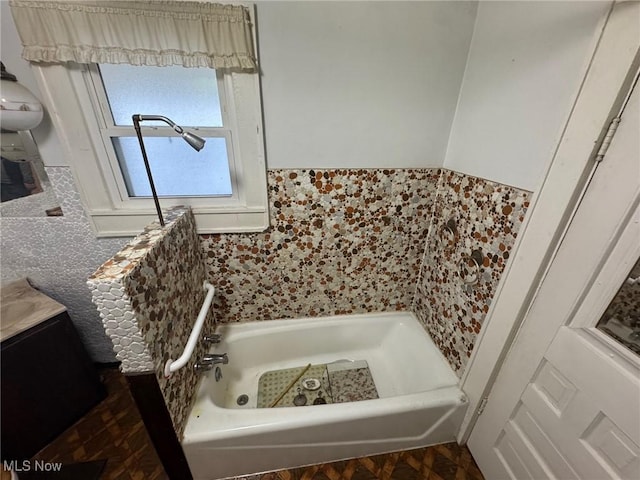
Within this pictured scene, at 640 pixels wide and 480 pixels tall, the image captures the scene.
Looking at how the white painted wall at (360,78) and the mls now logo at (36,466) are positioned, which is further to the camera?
the mls now logo at (36,466)

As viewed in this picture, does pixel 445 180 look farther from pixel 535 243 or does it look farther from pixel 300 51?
pixel 300 51

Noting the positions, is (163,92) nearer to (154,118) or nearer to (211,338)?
(154,118)

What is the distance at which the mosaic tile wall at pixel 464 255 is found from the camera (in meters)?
0.94

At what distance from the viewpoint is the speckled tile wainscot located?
4.11 feet

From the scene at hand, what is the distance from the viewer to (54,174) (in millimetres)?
1099

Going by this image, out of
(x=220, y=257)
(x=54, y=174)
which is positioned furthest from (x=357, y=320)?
(x=54, y=174)

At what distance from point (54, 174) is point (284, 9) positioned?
1.24 metres

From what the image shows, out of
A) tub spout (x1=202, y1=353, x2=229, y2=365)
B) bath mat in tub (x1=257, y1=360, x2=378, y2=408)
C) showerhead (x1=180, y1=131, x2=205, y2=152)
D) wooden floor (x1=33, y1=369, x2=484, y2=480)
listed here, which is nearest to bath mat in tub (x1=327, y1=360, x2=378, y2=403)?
bath mat in tub (x1=257, y1=360, x2=378, y2=408)

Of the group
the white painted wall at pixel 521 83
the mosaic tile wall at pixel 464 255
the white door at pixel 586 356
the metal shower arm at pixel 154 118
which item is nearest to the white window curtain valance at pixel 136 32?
the metal shower arm at pixel 154 118

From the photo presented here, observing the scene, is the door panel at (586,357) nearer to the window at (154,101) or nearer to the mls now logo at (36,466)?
the window at (154,101)

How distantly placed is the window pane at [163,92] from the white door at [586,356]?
1.42 m

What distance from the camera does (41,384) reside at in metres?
1.13

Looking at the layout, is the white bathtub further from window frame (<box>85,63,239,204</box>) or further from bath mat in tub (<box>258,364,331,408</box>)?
window frame (<box>85,63,239,204</box>)

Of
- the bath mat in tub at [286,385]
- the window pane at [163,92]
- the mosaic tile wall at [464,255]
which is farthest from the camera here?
the bath mat in tub at [286,385]
